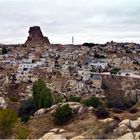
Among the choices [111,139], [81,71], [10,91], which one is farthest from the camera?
[81,71]

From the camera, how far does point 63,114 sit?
52.2m

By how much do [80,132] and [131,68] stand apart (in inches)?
4361

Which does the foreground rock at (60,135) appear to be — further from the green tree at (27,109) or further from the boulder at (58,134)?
the green tree at (27,109)

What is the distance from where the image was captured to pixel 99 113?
52531mm

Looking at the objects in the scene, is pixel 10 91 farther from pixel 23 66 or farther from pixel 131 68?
pixel 131 68

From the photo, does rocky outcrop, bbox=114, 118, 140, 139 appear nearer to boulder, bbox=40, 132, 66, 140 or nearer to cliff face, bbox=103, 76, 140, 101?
boulder, bbox=40, 132, 66, 140

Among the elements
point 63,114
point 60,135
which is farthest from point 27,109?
point 60,135

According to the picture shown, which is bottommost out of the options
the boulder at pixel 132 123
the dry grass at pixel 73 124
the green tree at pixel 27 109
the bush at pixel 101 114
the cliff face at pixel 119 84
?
the cliff face at pixel 119 84

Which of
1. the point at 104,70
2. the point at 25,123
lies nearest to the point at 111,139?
the point at 25,123

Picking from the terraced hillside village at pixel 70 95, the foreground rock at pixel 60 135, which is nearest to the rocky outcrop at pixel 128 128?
the terraced hillside village at pixel 70 95

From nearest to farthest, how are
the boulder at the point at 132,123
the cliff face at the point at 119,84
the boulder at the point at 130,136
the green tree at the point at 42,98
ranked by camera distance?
the boulder at the point at 130,136
the boulder at the point at 132,123
the green tree at the point at 42,98
the cliff face at the point at 119,84

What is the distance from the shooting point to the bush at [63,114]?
172 ft

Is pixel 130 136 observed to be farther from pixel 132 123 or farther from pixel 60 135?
pixel 60 135

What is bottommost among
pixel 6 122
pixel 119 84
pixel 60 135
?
pixel 119 84
